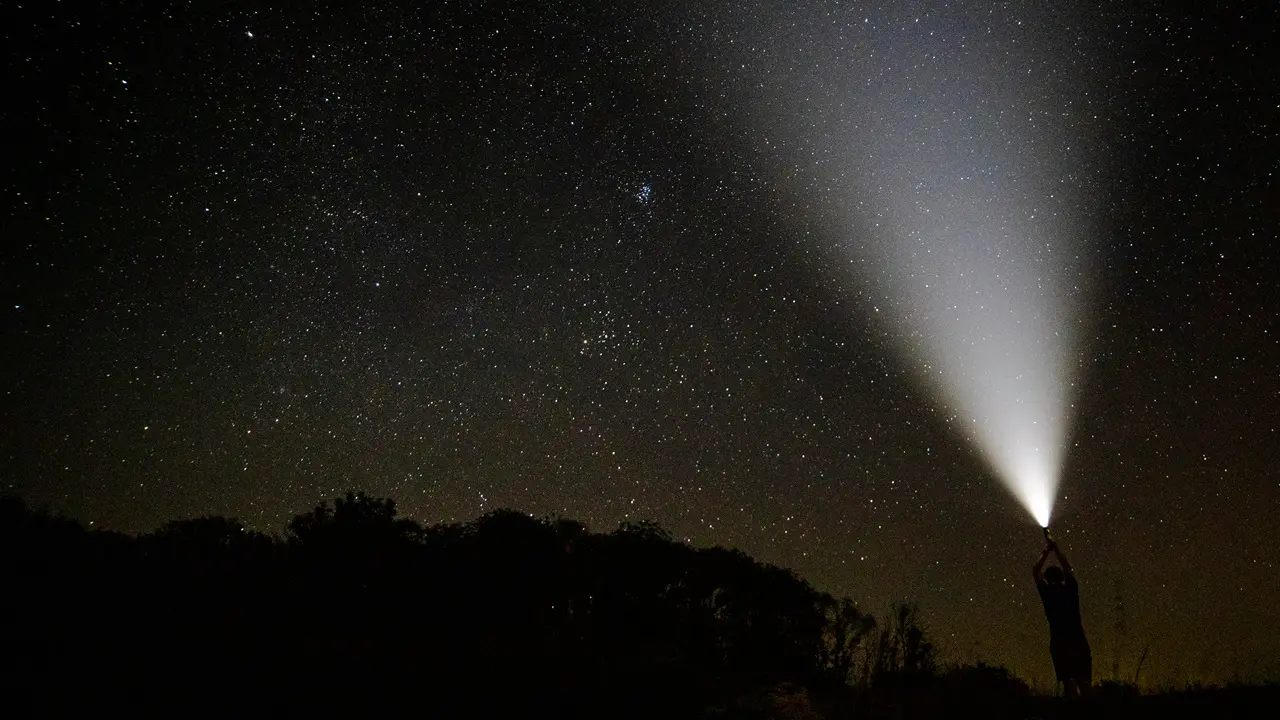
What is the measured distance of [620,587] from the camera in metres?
20.9

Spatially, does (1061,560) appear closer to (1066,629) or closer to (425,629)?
(1066,629)

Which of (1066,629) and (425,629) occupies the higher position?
(1066,629)

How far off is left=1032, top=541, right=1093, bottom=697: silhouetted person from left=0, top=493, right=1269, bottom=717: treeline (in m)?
0.67

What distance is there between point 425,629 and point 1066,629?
416 inches

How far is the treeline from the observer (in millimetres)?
8984

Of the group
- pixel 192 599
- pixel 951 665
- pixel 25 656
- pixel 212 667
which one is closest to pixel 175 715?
pixel 212 667

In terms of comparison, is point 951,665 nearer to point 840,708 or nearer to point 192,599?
point 840,708

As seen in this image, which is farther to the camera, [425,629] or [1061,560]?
[425,629]

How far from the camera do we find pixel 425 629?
549 inches

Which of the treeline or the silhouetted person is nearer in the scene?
the silhouetted person

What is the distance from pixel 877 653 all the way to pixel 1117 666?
384 centimetres

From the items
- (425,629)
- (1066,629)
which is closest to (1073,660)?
(1066,629)

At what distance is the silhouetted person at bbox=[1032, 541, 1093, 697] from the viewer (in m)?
8.02

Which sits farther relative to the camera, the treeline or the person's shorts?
the treeline
